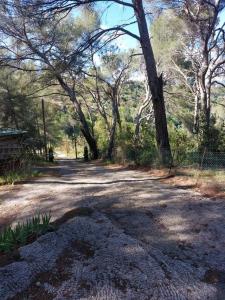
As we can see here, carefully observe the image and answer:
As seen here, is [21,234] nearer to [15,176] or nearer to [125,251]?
[125,251]

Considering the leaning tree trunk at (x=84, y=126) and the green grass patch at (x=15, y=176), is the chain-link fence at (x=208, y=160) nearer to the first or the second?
the green grass patch at (x=15, y=176)

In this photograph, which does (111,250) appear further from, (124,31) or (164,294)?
(124,31)

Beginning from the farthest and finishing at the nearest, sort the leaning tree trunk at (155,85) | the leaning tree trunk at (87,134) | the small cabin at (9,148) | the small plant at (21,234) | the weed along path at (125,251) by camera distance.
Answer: the leaning tree trunk at (87,134), the small cabin at (9,148), the leaning tree trunk at (155,85), the small plant at (21,234), the weed along path at (125,251)

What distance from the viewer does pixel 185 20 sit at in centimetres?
1836

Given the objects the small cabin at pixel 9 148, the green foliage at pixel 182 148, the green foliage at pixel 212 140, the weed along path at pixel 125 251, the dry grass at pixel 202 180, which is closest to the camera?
the weed along path at pixel 125 251

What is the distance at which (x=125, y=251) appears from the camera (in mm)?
4504

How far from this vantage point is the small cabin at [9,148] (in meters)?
12.9

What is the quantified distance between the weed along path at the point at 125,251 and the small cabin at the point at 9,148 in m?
5.83

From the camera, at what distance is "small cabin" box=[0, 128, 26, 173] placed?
42.5 feet

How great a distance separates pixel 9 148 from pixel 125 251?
9.87m

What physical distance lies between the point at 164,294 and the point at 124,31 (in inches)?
427

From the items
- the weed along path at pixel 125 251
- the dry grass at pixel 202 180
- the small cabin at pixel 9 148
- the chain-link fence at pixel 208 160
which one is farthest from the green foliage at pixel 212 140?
the small cabin at pixel 9 148

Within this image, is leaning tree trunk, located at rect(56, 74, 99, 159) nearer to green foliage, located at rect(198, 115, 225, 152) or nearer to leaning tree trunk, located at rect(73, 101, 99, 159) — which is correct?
leaning tree trunk, located at rect(73, 101, 99, 159)

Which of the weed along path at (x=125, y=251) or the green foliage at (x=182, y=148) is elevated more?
the green foliage at (x=182, y=148)
